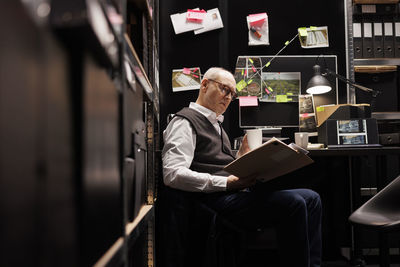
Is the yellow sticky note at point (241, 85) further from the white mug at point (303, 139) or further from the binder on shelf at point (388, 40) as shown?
the binder on shelf at point (388, 40)

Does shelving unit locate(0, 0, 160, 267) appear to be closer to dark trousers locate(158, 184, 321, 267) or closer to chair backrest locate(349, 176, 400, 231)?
dark trousers locate(158, 184, 321, 267)

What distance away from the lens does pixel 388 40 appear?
2723 mm

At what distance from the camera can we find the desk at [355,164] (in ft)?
6.64

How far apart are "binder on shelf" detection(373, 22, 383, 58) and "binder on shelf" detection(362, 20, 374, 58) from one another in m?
0.03

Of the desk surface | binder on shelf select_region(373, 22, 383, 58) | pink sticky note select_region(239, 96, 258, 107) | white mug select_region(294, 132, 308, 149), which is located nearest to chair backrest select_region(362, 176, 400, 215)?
the desk surface

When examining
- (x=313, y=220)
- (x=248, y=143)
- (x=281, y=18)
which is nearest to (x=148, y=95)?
(x=248, y=143)

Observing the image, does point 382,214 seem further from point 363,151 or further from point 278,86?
point 278,86

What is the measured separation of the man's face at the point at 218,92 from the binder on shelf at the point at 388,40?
53.4 inches

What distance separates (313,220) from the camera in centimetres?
187

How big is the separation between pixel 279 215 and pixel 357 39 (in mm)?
1732

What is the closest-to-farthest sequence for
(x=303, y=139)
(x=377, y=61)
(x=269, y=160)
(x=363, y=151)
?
(x=269, y=160), (x=363, y=151), (x=303, y=139), (x=377, y=61)

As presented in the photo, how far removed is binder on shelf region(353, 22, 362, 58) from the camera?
273cm

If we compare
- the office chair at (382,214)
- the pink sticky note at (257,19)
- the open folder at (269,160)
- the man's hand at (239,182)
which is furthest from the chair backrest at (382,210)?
the pink sticky note at (257,19)

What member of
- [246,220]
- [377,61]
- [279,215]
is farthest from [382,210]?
[377,61]
